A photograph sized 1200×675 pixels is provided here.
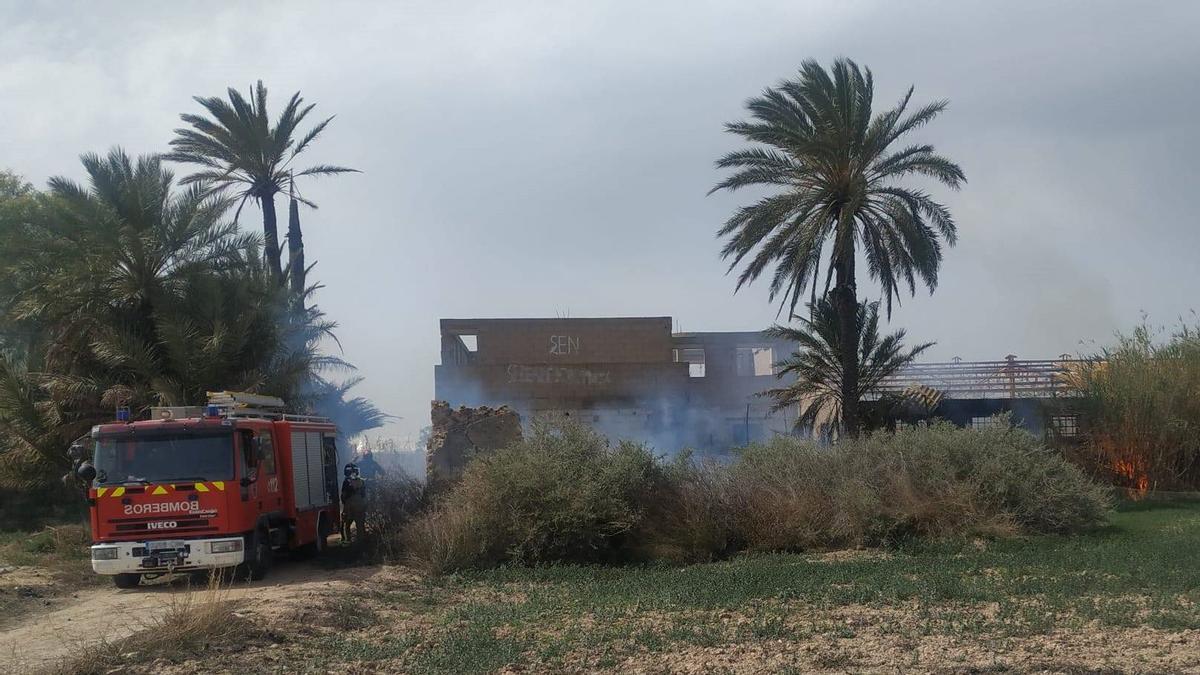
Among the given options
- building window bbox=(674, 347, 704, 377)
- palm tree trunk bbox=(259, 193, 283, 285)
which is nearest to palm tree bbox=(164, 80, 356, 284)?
palm tree trunk bbox=(259, 193, 283, 285)

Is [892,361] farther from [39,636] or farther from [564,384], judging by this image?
[39,636]

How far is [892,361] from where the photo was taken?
29.0 meters

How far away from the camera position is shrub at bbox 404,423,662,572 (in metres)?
16.7

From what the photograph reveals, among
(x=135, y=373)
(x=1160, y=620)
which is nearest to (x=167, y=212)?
(x=135, y=373)

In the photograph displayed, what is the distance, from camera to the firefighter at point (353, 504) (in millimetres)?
19484

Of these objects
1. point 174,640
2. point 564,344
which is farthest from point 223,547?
point 564,344

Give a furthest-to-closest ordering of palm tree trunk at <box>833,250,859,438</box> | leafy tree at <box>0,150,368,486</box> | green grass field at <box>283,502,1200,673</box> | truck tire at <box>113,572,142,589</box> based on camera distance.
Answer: palm tree trunk at <box>833,250,859,438</box> < leafy tree at <box>0,150,368,486</box> < truck tire at <box>113,572,142,589</box> < green grass field at <box>283,502,1200,673</box>

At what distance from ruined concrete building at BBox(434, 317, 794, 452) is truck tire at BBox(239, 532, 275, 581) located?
928 inches

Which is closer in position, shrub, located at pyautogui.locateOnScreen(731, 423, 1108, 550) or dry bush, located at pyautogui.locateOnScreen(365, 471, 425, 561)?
shrub, located at pyautogui.locateOnScreen(731, 423, 1108, 550)

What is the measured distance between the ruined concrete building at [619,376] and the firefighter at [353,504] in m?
19.4

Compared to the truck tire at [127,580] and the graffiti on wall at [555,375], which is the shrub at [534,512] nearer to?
the truck tire at [127,580]

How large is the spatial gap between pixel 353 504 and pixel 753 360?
29.0m

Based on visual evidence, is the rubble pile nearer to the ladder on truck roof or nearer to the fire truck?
the ladder on truck roof

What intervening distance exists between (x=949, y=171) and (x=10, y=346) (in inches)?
935
